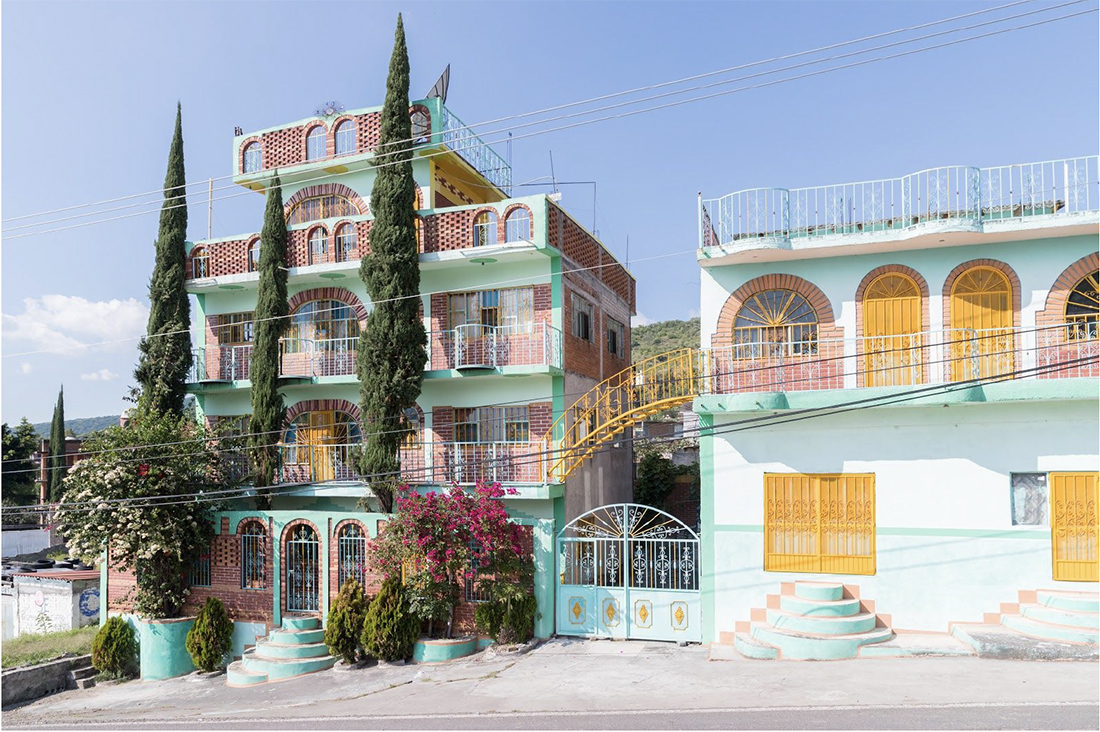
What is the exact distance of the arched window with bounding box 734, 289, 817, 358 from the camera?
52.5 ft

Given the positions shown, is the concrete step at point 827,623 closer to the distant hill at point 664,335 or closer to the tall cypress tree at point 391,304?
the tall cypress tree at point 391,304

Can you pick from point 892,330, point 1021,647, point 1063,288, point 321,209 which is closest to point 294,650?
point 321,209

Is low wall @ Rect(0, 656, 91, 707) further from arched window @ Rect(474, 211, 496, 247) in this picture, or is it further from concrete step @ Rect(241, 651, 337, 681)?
arched window @ Rect(474, 211, 496, 247)

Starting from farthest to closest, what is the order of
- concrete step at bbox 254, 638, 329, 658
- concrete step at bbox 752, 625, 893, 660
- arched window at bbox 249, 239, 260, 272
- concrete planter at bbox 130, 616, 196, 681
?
arched window at bbox 249, 239, 260, 272 < concrete planter at bbox 130, 616, 196, 681 < concrete step at bbox 254, 638, 329, 658 < concrete step at bbox 752, 625, 893, 660

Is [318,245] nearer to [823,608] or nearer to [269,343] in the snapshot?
[269,343]

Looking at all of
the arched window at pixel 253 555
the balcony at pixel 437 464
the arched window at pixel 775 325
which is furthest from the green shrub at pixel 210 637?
the arched window at pixel 775 325

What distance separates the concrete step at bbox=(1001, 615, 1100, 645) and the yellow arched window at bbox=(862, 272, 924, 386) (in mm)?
4332

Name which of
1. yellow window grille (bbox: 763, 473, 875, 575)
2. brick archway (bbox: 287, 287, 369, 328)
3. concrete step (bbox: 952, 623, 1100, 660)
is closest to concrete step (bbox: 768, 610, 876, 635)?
yellow window grille (bbox: 763, 473, 875, 575)

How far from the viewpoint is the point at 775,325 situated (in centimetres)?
1620

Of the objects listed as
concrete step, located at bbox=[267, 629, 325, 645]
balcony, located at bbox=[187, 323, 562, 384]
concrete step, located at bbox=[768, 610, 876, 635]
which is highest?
balcony, located at bbox=[187, 323, 562, 384]

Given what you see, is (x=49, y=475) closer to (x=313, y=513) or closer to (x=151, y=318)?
(x=151, y=318)

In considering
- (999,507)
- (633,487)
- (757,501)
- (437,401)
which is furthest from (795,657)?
(633,487)

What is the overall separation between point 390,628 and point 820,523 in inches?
331

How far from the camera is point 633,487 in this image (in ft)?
83.1
